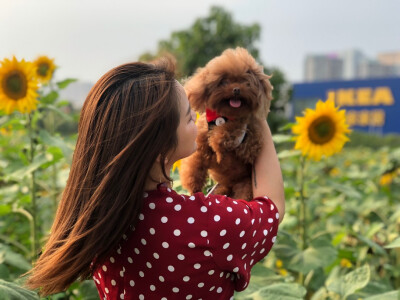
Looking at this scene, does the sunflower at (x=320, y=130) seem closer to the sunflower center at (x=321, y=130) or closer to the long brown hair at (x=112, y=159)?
the sunflower center at (x=321, y=130)

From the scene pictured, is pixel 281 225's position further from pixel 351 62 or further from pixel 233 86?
pixel 351 62

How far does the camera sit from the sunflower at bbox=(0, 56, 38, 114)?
1.88 m

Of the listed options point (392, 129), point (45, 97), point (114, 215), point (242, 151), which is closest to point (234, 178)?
point (242, 151)

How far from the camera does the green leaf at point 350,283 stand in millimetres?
1617

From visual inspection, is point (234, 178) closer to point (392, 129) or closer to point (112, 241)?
point (112, 241)

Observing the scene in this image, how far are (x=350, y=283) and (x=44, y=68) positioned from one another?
1895 millimetres

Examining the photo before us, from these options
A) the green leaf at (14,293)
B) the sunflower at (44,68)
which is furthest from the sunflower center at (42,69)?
the green leaf at (14,293)

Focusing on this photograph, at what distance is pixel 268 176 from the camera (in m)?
0.99

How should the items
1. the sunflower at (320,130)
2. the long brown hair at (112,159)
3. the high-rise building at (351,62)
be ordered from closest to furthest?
the long brown hair at (112,159) → the sunflower at (320,130) → the high-rise building at (351,62)

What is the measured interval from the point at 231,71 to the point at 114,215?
15.8 inches

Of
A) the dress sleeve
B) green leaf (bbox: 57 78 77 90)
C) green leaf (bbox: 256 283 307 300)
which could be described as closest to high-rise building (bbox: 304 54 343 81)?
green leaf (bbox: 57 78 77 90)

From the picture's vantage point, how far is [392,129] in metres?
22.3

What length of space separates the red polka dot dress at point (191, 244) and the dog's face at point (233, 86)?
0.22 meters

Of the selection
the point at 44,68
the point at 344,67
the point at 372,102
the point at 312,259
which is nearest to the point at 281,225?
the point at 312,259
